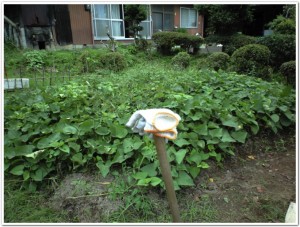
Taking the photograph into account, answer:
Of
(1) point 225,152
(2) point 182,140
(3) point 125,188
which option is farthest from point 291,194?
(3) point 125,188

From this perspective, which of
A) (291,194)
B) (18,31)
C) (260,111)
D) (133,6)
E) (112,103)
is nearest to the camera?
(291,194)

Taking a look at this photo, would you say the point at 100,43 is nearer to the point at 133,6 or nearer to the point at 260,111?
the point at 133,6

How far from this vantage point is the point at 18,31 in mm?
9539

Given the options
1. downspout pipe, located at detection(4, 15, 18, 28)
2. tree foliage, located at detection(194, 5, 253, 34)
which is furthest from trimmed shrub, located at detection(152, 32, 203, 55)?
downspout pipe, located at detection(4, 15, 18, 28)

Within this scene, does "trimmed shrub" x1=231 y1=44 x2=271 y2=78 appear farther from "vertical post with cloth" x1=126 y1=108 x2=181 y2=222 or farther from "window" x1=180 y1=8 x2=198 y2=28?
"window" x1=180 y1=8 x2=198 y2=28

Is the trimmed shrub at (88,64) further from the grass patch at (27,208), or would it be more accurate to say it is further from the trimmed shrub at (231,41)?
the trimmed shrub at (231,41)

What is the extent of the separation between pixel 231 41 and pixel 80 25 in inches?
242

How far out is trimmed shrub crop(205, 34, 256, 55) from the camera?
380 inches

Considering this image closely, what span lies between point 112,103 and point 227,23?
840 cm

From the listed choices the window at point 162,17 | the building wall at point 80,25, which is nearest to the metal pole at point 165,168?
the building wall at point 80,25

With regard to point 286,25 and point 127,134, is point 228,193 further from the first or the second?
point 286,25

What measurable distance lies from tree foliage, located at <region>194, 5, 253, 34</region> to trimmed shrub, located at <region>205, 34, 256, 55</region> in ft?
1.17

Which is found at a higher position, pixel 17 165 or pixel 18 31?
pixel 18 31

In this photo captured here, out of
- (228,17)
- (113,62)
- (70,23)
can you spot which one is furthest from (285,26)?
(70,23)
